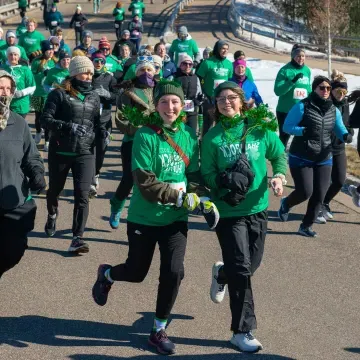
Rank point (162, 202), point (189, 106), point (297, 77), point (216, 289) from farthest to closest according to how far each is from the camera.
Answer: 1. point (297, 77)
2. point (189, 106)
3. point (216, 289)
4. point (162, 202)

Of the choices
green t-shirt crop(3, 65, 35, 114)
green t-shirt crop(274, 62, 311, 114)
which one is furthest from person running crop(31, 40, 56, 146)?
green t-shirt crop(274, 62, 311, 114)

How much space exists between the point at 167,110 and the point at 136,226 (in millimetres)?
825

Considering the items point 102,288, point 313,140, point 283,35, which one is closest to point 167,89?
point 102,288

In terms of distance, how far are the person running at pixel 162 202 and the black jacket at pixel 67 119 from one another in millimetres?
2267

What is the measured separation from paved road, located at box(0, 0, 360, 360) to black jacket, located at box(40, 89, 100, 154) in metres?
1.05

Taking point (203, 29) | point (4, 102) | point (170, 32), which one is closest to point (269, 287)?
point (4, 102)

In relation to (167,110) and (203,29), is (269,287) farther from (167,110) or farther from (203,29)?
(203,29)

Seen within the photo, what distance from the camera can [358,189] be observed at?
10.0m

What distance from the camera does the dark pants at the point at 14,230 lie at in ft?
20.0

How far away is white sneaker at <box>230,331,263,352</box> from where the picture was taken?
5.91 metres

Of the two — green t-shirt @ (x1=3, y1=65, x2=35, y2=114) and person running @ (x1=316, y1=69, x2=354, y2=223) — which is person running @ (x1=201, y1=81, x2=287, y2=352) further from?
green t-shirt @ (x1=3, y1=65, x2=35, y2=114)

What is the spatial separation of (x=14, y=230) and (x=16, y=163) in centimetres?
48

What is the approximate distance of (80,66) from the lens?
8039 millimetres

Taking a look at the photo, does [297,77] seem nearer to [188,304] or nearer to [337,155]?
[337,155]
